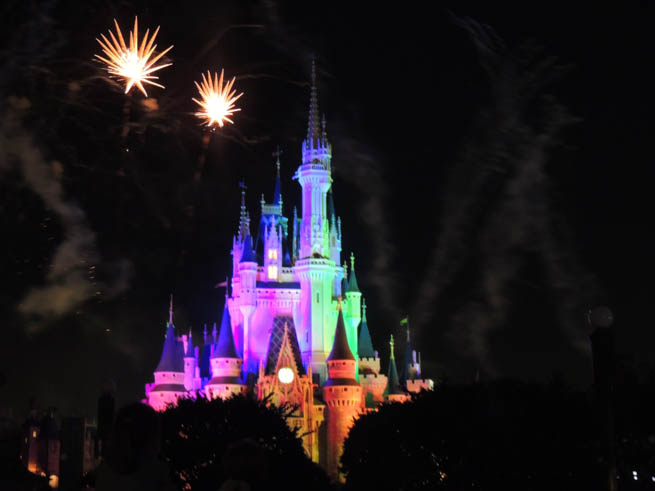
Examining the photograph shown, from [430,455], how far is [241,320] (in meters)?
63.3

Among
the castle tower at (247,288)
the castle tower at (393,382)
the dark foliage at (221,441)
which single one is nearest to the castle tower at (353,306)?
the castle tower at (393,382)

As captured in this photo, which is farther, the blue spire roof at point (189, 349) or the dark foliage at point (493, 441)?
the blue spire roof at point (189, 349)

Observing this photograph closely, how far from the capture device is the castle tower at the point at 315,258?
383 ft

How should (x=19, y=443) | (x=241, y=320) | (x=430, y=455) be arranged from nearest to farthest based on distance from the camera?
(x=430, y=455), (x=19, y=443), (x=241, y=320)

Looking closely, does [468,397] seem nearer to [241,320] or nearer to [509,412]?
[509,412]

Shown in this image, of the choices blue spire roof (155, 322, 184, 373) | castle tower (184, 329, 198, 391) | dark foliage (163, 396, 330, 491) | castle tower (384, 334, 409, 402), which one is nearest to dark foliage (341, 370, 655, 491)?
dark foliage (163, 396, 330, 491)

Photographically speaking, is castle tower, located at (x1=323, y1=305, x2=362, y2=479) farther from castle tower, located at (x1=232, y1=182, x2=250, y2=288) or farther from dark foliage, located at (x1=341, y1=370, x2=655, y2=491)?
dark foliage, located at (x1=341, y1=370, x2=655, y2=491)

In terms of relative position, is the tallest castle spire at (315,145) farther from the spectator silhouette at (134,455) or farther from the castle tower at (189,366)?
the spectator silhouette at (134,455)

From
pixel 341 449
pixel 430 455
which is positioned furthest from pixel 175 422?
pixel 341 449

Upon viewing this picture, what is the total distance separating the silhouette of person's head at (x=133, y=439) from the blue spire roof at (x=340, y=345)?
10325 centimetres

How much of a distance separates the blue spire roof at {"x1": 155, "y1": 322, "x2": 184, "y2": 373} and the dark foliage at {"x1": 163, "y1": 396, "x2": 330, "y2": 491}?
4701 cm

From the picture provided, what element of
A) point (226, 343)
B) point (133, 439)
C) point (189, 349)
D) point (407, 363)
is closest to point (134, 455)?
point (133, 439)

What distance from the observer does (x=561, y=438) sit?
5106 centimetres

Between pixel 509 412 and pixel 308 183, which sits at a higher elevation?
pixel 308 183
